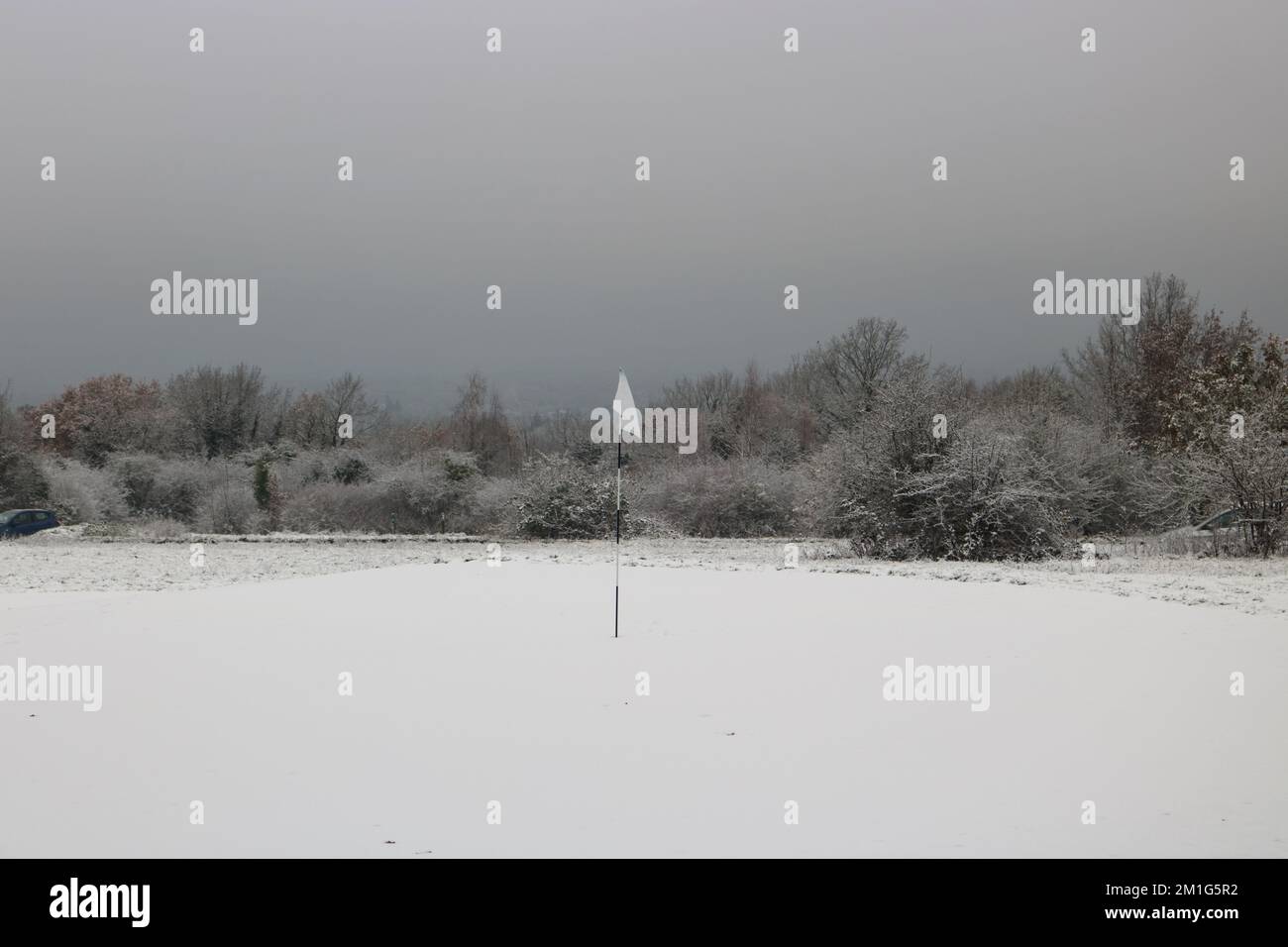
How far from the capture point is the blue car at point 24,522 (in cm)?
3150

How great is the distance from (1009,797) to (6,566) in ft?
66.9

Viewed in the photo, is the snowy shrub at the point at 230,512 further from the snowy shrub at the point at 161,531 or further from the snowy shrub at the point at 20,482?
the snowy shrub at the point at 20,482

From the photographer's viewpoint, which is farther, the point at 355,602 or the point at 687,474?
the point at 687,474

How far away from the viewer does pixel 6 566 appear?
2017 centimetres

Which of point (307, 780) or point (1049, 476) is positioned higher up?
point (1049, 476)

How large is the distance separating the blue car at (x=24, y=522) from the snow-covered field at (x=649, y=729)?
66.4 ft

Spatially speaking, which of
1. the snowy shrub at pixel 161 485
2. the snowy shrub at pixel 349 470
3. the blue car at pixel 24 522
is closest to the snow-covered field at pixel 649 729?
the blue car at pixel 24 522

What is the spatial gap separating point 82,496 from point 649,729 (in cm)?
3480

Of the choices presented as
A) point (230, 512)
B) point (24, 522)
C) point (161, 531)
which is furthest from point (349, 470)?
point (24, 522)

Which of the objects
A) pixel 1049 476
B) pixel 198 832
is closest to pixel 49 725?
pixel 198 832
